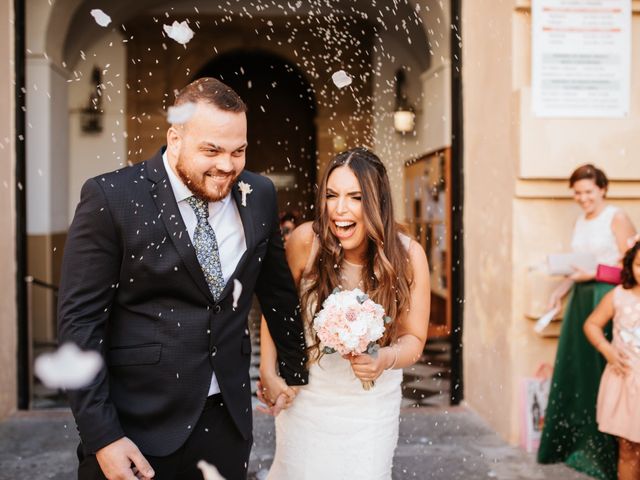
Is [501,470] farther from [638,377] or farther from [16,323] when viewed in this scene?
[16,323]

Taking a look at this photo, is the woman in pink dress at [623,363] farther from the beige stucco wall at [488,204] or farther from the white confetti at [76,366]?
the white confetti at [76,366]

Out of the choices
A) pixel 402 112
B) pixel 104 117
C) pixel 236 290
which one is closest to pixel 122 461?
pixel 236 290

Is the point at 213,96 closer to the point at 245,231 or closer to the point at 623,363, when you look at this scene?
the point at 245,231

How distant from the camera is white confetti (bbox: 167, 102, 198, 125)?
83.3 inches

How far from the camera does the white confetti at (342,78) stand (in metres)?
11.6

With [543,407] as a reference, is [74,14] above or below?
above

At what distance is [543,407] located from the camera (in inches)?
190

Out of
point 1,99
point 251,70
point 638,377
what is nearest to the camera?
point 638,377

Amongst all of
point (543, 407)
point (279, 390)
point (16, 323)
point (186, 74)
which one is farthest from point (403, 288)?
point (186, 74)

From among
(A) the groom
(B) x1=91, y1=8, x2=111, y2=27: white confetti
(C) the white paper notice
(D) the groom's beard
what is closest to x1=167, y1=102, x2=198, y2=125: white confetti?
(A) the groom

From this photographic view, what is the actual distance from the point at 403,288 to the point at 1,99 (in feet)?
12.7

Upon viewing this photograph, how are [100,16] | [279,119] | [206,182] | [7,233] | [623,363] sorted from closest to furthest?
[206,182] < [623,363] < [7,233] < [100,16] < [279,119]

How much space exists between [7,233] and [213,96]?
3.89m

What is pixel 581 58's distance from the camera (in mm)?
4750
